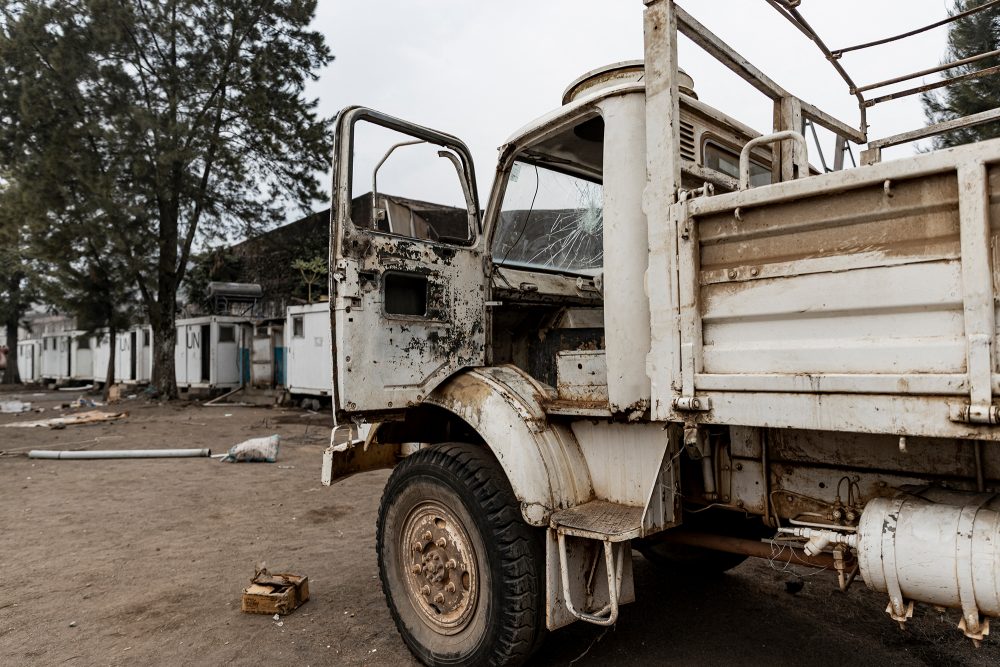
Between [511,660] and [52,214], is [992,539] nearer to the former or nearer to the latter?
[511,660]

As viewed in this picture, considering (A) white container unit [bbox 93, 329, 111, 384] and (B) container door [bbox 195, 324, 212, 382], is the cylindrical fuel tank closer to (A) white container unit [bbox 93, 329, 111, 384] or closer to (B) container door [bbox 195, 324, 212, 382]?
(B) container door [bbox 195, 324, 212, 382]

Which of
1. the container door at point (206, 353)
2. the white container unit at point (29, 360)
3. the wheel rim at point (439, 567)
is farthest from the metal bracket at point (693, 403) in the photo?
the white container unit at point (29, 360)

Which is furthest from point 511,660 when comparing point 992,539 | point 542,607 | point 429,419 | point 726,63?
point 726,63

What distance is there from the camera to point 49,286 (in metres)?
18.1

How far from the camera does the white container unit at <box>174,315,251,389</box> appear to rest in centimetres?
1881

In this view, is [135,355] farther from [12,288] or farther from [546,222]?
[546,222]

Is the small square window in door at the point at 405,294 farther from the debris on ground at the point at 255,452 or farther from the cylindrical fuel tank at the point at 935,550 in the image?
the debris on ground at the point at 255,452

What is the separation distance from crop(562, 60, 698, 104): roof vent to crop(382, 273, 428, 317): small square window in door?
45.2 inches

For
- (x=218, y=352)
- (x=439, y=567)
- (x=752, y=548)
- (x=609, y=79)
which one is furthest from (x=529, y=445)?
(x=218, y=352)

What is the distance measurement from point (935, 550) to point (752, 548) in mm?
→ 818

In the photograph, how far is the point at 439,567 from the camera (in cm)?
288

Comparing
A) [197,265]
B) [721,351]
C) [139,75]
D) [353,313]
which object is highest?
[139,75]

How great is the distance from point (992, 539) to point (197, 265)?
21421mm

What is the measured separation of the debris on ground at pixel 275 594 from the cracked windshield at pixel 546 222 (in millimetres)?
2252
